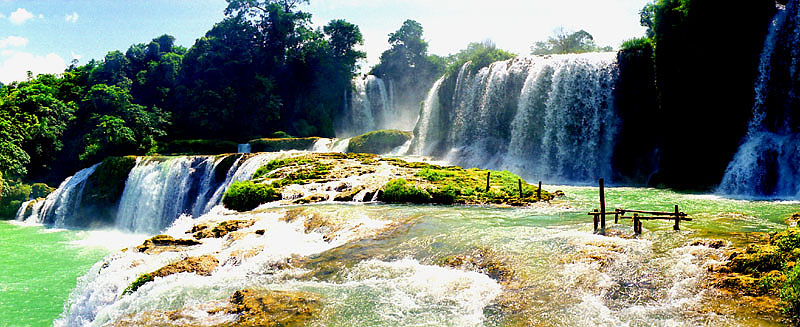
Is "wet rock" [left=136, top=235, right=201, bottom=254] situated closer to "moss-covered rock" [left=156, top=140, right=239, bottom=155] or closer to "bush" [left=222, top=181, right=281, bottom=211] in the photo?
"bush" [left=222, top=181, right=281, bottom=211]

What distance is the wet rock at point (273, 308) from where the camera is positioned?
639cm

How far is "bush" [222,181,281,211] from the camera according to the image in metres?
16.8

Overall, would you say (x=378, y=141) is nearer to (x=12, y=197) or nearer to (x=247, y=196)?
(x=247, y=196)

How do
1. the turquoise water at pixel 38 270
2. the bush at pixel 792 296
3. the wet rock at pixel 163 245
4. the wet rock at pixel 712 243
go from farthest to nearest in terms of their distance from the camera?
the turquoise water at pixel 38 270 < the wet rock at pixel 163 245 < the wet rock at pixel 712 243 < the bush at pixel 792 296

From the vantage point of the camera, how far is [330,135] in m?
51.2

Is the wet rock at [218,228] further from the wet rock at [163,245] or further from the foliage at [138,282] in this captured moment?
the foliage at [138,282]

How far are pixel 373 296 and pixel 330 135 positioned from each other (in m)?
44.7

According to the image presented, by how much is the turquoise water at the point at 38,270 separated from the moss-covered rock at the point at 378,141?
61.0 feet

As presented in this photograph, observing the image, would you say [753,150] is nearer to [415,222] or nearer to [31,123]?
[415,222]

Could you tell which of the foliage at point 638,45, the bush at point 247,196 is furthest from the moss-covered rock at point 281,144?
the foliage at point 638,45

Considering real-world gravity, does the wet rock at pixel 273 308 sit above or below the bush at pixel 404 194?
below

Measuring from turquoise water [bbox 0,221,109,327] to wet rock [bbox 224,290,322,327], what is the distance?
676cm

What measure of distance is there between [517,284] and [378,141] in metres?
31.2

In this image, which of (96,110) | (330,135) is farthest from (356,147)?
(96,110)
